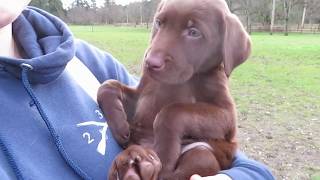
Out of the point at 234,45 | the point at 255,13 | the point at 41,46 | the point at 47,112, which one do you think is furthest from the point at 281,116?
the point at 255,13

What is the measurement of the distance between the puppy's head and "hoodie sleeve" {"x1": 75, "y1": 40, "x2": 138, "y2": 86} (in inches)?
20.1

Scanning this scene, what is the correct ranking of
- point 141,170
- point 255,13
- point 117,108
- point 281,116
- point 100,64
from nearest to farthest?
point 141,170
point 117,108
point 100,64
point 281,116
point 255,13

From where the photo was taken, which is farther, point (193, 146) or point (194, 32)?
point (194, 32)

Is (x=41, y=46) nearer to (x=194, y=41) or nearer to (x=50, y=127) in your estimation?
(x=50, y=127)

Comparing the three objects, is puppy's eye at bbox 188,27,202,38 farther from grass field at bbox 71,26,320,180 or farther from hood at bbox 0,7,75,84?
grass field at bbox 71,26,320,180

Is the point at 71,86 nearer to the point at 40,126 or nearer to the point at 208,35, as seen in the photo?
the point at 40,126

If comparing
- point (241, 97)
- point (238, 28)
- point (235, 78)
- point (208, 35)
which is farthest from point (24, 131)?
point (235, 78)

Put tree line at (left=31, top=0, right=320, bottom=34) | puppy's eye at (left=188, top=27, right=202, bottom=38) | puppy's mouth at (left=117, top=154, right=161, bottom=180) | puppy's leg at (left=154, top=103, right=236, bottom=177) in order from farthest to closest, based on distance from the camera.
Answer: tree line at (left=31, top=0, right=320, bottom=34) < puppy's eye at (left=188, top=27, right=202, bottom=38) < puppy's leg at (left=154, top=103, right=236, bottom=177) < puppy's mouth at (left=117, top=154, right=161, bottom=180)

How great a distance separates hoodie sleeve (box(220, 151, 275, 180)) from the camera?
2.20m

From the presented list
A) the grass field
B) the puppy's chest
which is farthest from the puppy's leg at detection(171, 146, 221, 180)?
the grass field

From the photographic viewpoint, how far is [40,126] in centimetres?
202

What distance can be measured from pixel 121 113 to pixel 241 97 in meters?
8.55

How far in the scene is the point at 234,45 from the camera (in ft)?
7.14

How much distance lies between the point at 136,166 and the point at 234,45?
74 cm
